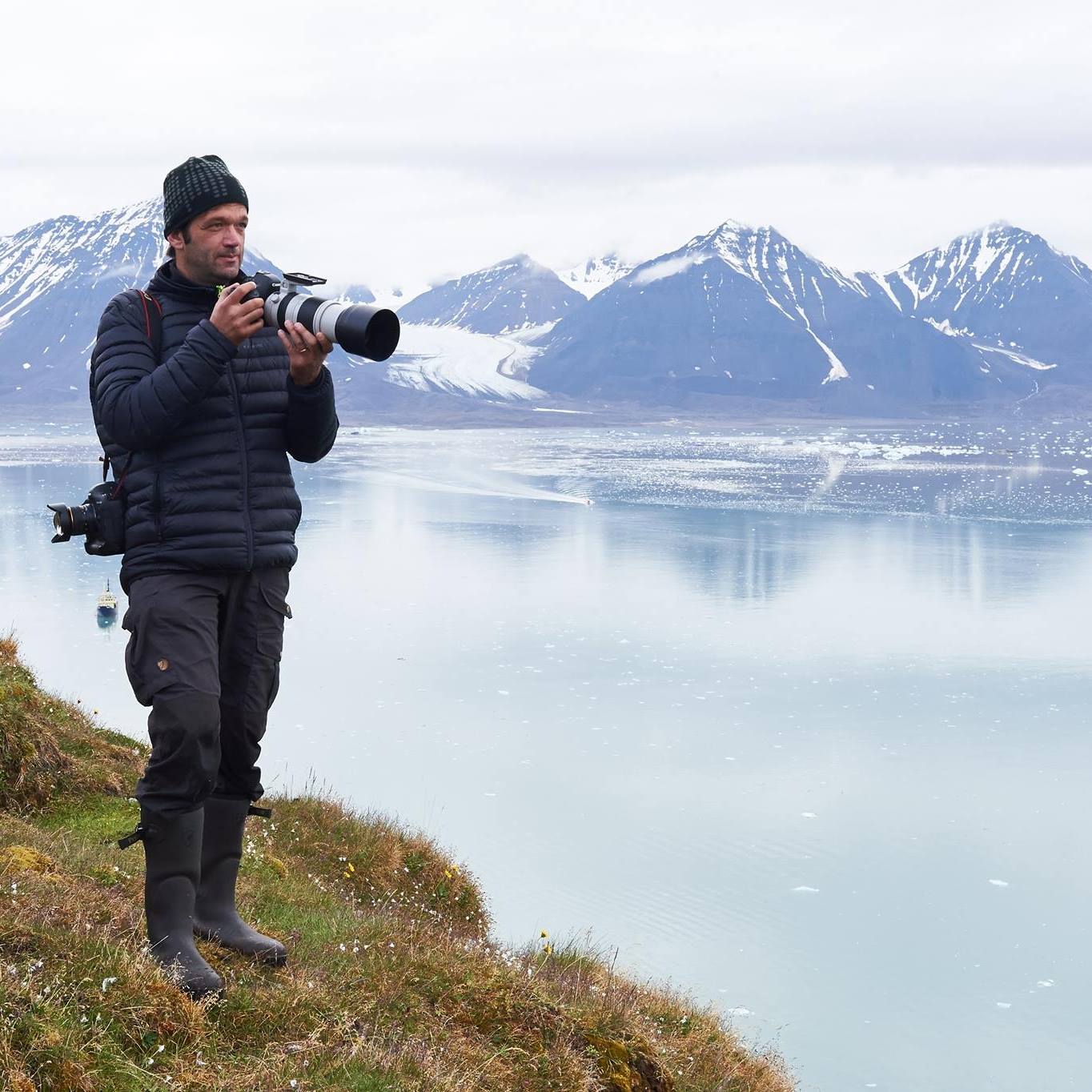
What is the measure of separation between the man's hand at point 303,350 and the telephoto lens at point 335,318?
0.02 metres

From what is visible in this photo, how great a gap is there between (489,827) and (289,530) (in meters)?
9.60

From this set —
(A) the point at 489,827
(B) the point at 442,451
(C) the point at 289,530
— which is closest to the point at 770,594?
(A) the point at 489,827

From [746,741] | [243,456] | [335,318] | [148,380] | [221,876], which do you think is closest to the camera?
[148,380]

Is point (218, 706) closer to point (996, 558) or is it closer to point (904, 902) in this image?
point (904, 902)

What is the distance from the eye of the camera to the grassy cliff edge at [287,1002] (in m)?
2.82

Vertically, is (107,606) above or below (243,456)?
below

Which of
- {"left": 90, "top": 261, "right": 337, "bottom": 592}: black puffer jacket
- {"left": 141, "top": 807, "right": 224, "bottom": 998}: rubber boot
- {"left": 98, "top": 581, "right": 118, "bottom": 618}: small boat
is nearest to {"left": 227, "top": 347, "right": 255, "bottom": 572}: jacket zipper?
{"left": 90, "top": 261, "right": 337, "bottom": 592}: black puffer jacket

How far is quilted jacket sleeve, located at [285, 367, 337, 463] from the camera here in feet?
11.5

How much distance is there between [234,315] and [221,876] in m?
1.55

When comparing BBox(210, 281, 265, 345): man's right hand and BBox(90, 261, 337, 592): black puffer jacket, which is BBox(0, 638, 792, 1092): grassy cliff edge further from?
BBox(210, 281, 265, 345): man's right hand

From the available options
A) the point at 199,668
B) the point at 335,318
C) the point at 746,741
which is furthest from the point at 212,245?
the point at 746,741

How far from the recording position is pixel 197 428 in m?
3.40

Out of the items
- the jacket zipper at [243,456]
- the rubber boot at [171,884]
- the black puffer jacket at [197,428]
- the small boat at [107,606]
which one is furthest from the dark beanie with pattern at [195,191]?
the small boat at [107,606]

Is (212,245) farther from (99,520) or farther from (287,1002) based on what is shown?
(287,1002)
